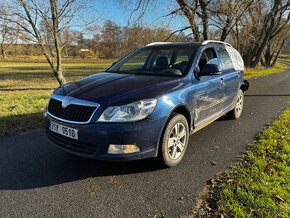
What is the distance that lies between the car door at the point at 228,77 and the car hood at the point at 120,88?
5.60ft

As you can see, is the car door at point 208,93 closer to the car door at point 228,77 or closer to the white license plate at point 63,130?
the car door at point 228,77

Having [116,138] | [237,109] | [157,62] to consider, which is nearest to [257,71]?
[237,109]

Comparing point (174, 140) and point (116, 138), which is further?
point (174, 140)

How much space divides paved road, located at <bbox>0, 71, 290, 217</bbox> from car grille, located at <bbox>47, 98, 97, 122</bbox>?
2.65 ft

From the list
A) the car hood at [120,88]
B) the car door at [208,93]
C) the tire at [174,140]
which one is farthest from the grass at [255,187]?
the car hood at [120,88]

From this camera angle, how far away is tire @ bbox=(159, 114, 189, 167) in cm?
295

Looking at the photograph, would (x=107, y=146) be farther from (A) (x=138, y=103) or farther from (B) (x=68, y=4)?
(B) (x=68, y=4)

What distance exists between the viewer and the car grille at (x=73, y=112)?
2702mm

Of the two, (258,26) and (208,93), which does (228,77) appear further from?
(258,26)

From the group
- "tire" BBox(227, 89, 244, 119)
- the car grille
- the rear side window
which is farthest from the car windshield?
"tire" BBox(227, 89, 244, 119)

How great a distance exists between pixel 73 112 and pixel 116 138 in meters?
0.68

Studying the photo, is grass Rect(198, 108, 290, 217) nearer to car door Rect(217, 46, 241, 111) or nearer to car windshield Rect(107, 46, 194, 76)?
car door Rect(217, 46, 241, 111)

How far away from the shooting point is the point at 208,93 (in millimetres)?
3854

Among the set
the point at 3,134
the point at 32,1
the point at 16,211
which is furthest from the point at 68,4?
the point at 16,211
